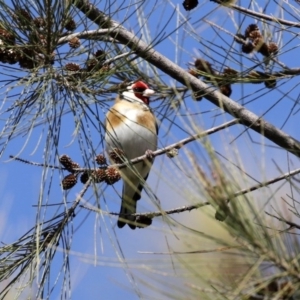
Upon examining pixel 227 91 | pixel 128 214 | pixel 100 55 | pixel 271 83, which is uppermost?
pixel 100 55

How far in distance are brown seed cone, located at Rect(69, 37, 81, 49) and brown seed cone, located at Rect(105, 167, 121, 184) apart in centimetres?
39

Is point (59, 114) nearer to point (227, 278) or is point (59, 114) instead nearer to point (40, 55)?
point (40, 55)

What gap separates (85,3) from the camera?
1668 millimetres

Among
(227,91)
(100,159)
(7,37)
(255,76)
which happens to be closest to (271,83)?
(255,76)

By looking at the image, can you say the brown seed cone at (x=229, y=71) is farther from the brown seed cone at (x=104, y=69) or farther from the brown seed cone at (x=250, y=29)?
the brown seed cone at (x=104, y=69)

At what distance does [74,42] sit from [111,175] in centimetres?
42

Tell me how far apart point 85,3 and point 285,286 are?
892 millimetres

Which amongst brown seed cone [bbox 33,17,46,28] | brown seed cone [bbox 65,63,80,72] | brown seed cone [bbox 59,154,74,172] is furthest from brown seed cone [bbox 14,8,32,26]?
brown seed cone [bbox 59,154,74,172]

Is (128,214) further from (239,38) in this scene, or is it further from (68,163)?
(239,38)

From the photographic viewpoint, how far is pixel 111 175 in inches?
77.4

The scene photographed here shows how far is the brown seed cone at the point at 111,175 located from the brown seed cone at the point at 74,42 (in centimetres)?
39

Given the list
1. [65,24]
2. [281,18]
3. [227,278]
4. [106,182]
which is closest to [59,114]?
[65,24]

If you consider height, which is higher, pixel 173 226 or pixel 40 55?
pixel 40 55

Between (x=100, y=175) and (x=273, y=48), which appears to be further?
(x=100, y=175)
